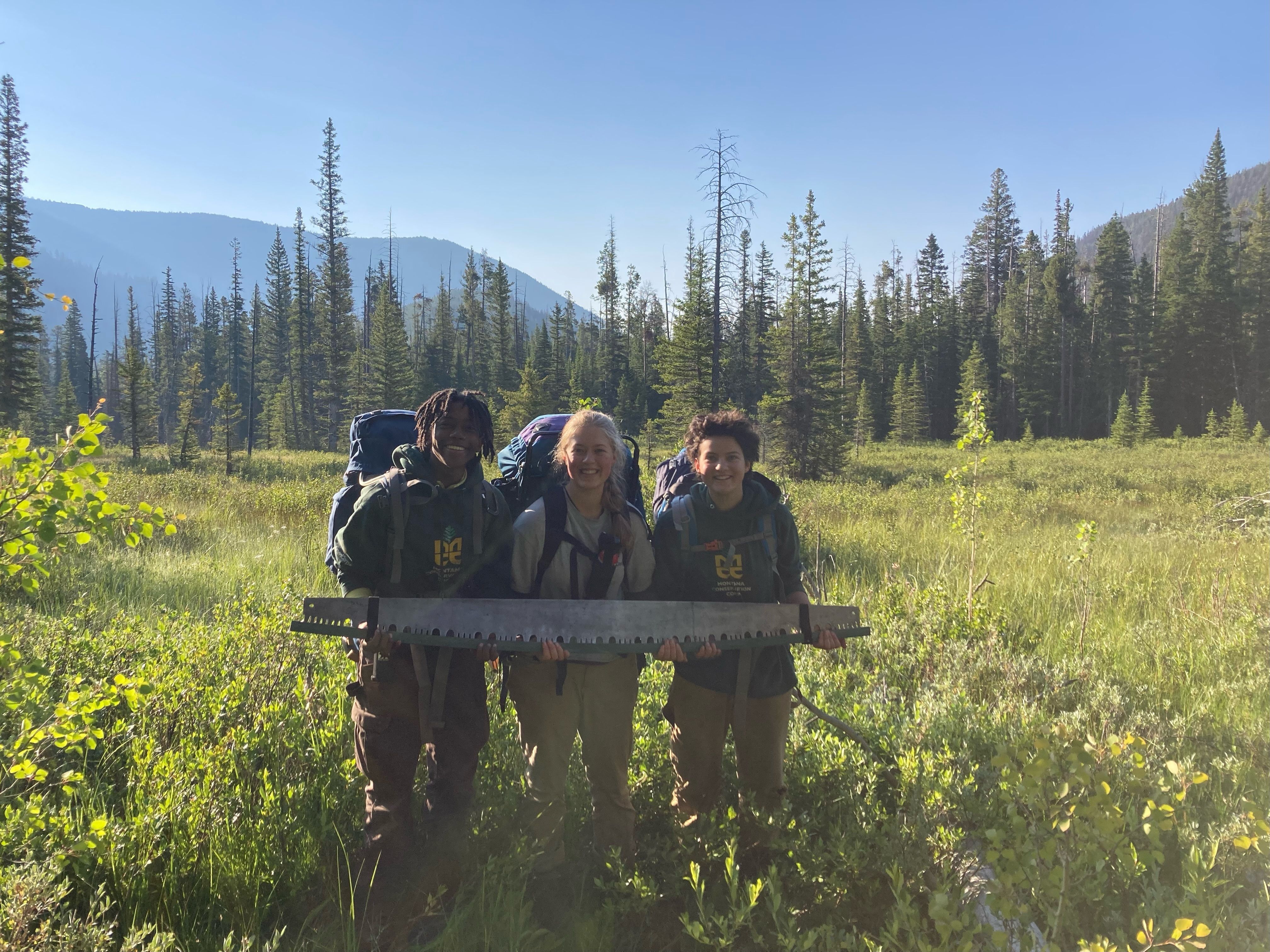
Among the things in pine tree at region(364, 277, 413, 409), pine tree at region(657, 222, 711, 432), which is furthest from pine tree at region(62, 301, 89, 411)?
pine tree at region(657, 222, 711, 432)

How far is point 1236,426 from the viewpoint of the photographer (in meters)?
40.3

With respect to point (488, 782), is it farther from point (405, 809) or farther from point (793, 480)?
point (793, 480)

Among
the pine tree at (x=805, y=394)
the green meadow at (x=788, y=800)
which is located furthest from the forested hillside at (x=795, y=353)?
the green meadow at (x=788, y=800)

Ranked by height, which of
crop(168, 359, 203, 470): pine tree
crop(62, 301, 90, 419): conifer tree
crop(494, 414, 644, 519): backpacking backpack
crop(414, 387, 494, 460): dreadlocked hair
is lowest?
crop(494, 414, 644, 519): backpacking backpack

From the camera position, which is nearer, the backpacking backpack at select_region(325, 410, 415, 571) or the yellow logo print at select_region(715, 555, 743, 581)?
the backpacking backpack at select_region(325, 410, 415, 571)

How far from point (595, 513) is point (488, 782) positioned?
1690 mm

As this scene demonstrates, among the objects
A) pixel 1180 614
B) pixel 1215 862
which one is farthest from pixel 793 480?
Result: pixel 1215 862

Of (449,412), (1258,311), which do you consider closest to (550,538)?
(449,412)

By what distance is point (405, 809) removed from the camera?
9.57ft

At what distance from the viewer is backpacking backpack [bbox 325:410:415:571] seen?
294 cm

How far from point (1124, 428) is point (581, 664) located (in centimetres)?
5361

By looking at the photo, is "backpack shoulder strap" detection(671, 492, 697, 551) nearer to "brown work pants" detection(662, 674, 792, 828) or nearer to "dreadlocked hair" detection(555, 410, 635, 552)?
"dreadlocked hair" detection(555, 410, 635, 552)

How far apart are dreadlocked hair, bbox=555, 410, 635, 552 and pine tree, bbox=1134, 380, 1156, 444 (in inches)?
2058

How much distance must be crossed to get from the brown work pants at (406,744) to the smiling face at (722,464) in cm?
139
